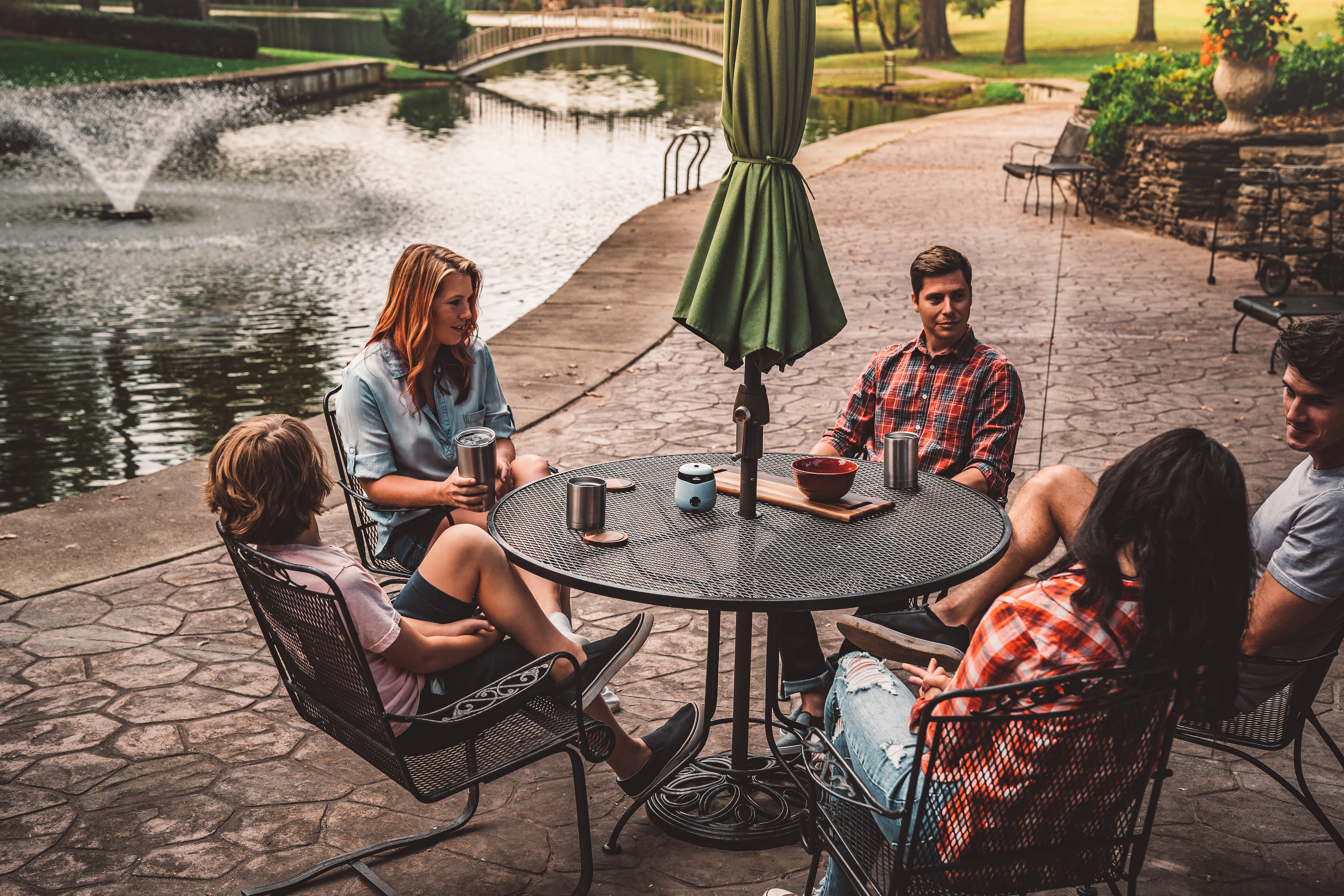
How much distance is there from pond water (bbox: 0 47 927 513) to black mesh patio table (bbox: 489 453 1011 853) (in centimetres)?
496

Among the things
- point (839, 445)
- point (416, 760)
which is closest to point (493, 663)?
point (416, 760)

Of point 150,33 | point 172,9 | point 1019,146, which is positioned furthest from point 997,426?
point 172,9

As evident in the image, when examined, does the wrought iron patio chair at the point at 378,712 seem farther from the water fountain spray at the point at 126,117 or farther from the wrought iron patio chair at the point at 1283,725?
the water fountain spray at the point at 126,117

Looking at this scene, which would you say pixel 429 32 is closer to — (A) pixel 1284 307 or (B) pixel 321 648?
(A) pixel 1284 307

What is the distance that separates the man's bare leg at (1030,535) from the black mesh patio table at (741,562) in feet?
0.64

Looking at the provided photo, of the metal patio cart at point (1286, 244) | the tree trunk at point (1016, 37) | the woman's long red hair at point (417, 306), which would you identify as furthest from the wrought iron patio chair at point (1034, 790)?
the tree trunk at point (1016, 37)

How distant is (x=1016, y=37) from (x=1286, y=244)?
3805cm

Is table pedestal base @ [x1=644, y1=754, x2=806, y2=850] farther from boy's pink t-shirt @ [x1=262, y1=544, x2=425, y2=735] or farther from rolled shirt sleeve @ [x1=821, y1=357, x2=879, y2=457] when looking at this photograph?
rolled shirt sleeve @ [x1=821, y1=357, x2=879, y2=457]

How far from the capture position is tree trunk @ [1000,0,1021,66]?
43.8 m

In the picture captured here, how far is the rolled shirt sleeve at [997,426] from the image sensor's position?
3742mm

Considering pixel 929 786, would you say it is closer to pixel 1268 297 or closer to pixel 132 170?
Result: pixel 1268 297

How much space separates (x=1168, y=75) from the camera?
14500mm

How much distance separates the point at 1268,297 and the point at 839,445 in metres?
5.19

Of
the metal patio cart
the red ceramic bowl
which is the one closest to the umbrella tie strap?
the red ceramic bowl
